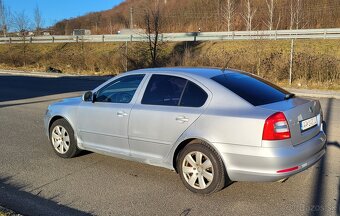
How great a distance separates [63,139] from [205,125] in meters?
2.81

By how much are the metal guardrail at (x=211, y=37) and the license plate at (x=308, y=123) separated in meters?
19.2

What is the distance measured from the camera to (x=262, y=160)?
4.45 m

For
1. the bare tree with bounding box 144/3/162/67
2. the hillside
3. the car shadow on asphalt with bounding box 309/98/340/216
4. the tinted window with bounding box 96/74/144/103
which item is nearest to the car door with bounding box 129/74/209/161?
the tinted window with bounding box 96/74/144/103

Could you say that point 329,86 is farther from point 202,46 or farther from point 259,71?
point 202,46

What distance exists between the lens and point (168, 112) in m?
5.12

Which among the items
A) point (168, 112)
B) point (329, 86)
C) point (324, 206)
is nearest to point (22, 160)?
point (168, 112)

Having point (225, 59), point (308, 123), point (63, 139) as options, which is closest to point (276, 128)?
point (308, 123)

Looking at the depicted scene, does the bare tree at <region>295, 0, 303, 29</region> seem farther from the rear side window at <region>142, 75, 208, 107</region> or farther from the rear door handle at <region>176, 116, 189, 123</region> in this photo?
the rear door handle at <region>176, 116, 189, 123</region>

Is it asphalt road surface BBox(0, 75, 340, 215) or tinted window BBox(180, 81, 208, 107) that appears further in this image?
tinted window BBox(180, 81, 208, 107)

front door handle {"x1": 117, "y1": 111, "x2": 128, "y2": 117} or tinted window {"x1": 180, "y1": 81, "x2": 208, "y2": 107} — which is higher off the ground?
tinted window {"x1": 180, "y1": 81, "x2": 208, "y2": 107}

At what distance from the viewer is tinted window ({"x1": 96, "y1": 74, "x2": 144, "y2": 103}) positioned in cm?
571

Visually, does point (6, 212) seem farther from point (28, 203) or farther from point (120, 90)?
point (120, 90)

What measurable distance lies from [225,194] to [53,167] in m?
2.72

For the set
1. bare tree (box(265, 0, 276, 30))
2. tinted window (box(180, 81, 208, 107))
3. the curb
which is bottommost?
the curb
